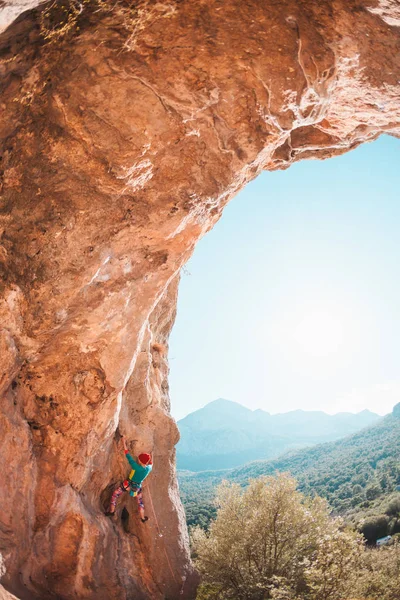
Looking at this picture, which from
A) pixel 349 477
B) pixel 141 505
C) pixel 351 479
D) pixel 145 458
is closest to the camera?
pixel 145 458

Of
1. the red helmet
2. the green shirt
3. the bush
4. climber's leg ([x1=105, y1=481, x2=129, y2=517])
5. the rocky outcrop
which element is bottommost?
the bush

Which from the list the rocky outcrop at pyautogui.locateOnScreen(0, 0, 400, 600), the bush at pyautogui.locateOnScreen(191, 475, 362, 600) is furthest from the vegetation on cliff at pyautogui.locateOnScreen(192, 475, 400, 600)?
the rocky outcrop at pyautogui.locateOnScreen(0, 0, 400, 600)

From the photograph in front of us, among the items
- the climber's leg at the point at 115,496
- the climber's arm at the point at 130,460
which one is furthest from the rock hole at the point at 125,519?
the climber's arm at the point at 130,460

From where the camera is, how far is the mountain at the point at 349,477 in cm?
4656

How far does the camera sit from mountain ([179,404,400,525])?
46.6m

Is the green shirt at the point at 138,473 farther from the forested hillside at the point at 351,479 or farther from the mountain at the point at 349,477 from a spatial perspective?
the mountain at the point at 349,477

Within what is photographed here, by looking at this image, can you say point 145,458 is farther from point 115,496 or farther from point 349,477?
point 349,477

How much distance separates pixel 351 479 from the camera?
68938 mm

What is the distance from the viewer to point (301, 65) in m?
6.63

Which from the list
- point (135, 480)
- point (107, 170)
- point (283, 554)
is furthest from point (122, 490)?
point (283, 554)

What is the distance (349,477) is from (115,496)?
74815 mm

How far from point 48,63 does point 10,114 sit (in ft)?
3.74

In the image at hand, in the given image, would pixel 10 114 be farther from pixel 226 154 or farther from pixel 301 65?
pixel 301 65

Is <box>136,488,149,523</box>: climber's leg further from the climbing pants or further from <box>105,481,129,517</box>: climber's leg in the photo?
<box>105,481,129,517</box>: climber's leg
